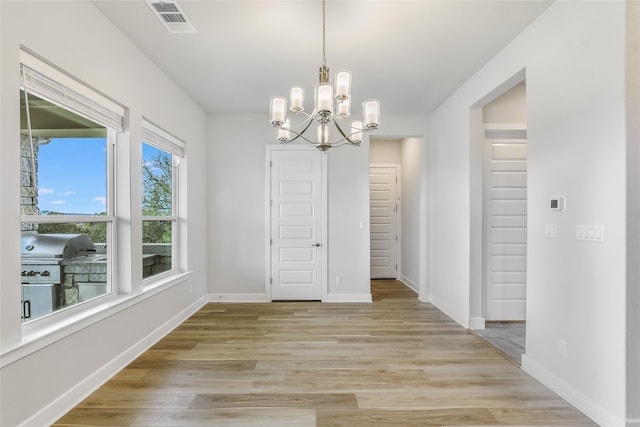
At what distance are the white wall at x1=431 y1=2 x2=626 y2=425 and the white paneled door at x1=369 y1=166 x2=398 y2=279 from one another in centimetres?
351

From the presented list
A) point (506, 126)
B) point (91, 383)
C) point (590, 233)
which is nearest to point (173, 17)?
point (91, 383)

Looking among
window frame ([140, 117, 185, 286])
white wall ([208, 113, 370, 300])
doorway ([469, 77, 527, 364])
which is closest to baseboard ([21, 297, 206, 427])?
window frame ([140, 117, 185, 286])

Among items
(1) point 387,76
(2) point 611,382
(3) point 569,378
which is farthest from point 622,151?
(1) point 387,76

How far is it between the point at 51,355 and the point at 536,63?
4.05 meters

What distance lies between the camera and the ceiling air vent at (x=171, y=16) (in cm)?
229

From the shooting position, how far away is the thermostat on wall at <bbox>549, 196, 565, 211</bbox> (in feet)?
7.46

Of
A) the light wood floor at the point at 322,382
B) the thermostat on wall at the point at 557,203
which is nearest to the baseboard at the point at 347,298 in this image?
the light wood floor at the point at 322,382

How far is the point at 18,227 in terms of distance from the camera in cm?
177

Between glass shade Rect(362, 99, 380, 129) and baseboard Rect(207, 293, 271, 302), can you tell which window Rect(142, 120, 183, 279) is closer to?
baseboard Rect(207, 293, 271, 302)

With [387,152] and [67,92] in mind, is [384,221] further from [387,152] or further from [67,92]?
[67,92]

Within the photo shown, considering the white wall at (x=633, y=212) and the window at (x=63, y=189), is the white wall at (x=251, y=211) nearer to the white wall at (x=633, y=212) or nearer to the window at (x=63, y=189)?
the window at (x=63, y=189)

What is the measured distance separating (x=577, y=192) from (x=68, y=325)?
3525mm

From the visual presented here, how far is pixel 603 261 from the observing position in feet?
6.36

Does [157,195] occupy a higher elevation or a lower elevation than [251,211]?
higher
